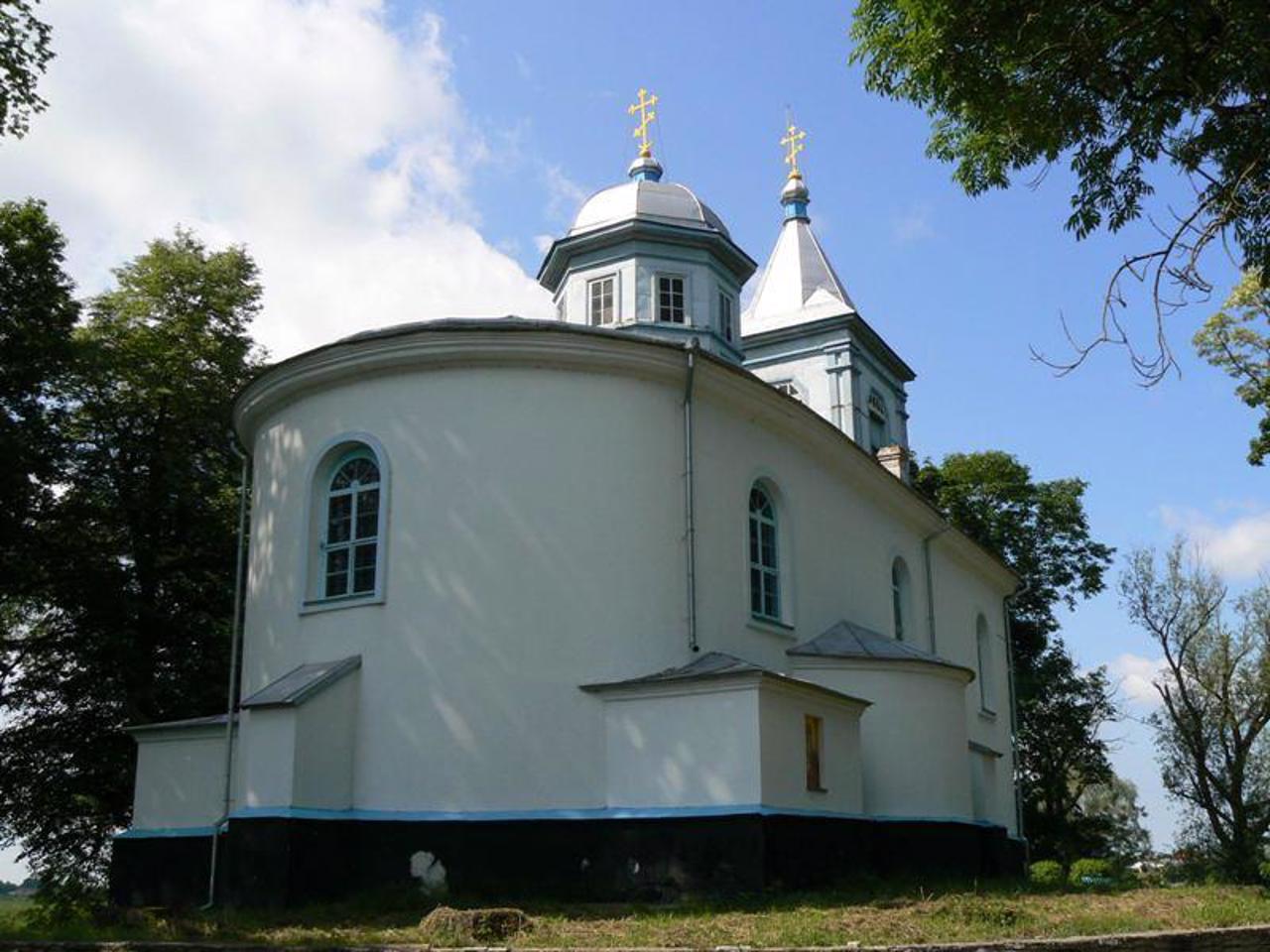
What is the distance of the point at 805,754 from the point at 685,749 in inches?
60.2

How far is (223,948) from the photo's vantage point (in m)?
10.4

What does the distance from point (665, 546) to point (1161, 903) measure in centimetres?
651

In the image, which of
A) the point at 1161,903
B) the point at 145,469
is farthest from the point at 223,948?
the point at 145,469

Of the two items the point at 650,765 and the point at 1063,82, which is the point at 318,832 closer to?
the point at 650,765

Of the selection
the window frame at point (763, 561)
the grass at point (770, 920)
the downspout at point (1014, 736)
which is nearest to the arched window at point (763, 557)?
the window frame at point (763, 561)

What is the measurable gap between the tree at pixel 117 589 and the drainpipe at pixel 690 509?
9.95 meters

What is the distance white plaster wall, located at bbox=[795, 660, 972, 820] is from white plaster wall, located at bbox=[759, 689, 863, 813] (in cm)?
95

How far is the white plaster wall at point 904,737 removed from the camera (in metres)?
16.9

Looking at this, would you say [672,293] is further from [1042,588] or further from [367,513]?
[1042,588]

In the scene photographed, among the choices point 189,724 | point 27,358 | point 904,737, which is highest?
point 27,358

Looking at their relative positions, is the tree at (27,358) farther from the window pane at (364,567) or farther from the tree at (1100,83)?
the tree at (1100,83)

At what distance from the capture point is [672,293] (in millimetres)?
24531

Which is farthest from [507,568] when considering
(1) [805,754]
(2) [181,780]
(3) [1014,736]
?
(3) [1014,736]

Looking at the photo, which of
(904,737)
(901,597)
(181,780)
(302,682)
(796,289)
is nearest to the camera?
(302,682)
